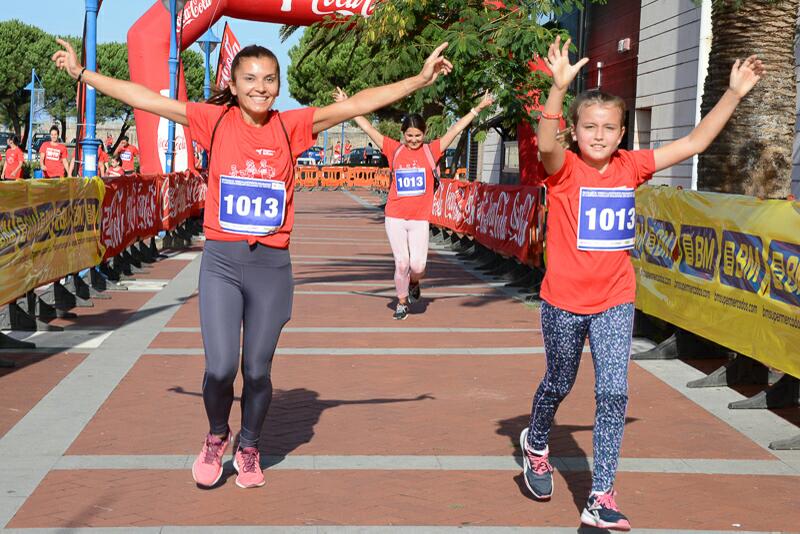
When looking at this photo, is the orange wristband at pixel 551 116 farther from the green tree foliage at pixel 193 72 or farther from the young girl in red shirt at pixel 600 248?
the green tree foliage at pixel 193 72

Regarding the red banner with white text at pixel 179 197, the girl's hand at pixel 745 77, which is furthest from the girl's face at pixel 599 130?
the red banner with white text at pixel 179 197

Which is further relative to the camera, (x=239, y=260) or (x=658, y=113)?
(x=658, y=113)

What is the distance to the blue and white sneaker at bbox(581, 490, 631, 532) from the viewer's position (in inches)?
191

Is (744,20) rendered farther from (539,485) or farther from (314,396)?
(539,485)

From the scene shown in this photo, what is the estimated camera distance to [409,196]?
1173 centimetres

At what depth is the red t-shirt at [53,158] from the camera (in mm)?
26922

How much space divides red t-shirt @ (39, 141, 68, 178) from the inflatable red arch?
259cm

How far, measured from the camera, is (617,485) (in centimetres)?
587

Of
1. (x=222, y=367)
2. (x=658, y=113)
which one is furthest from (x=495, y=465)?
(x=658, y=113)

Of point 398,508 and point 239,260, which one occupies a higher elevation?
point 239,260

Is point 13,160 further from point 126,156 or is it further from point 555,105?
point 555,105

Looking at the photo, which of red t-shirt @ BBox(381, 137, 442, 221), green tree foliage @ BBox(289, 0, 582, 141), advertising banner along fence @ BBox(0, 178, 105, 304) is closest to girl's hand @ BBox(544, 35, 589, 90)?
advertising banner along fence @ BBox(0, 178, 105, 304)

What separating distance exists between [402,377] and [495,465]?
258cm

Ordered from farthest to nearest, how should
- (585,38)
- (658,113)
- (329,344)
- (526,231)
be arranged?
(585,38) < (658,113) < (526,231) < (329,344)
